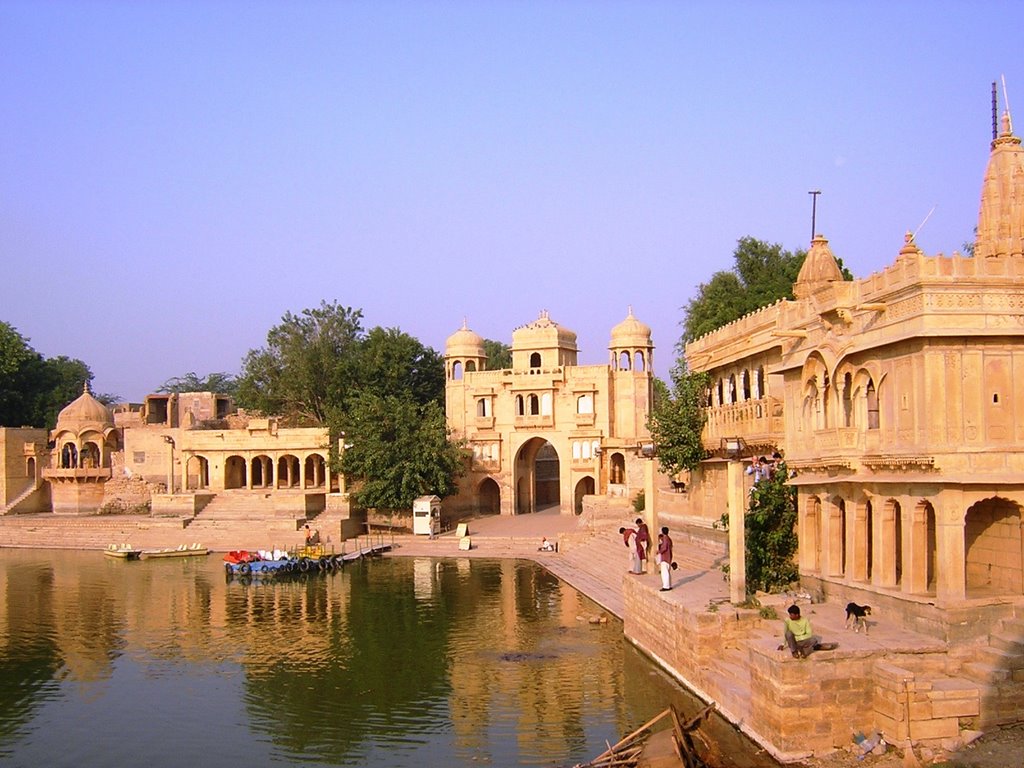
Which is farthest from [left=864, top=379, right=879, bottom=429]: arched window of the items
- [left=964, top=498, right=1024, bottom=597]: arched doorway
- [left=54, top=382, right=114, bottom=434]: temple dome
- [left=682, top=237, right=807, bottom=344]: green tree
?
[left=54, top=382, right=114, bottom=434]: temple dome

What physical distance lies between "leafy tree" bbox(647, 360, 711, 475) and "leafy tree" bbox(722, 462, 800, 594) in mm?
7634

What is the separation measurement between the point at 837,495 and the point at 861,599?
172 cm

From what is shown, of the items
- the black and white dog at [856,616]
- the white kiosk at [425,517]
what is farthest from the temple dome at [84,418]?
the black and white dog at [856,616]

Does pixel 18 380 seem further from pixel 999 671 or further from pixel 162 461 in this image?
pixel 999 671

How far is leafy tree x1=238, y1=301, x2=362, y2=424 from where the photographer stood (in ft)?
155

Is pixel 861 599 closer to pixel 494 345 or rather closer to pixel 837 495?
pixel 837 495

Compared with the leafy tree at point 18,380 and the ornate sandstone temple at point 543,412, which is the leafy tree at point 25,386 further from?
the ornate sandstone temple at point 543,412

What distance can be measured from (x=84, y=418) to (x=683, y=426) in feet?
104

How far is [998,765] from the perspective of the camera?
11.1 meters

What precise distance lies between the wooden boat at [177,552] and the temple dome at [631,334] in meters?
18.4

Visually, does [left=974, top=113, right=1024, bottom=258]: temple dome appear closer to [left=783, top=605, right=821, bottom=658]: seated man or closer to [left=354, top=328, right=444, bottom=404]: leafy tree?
[left=783, top=605, right=821, bottom=658]: seated man

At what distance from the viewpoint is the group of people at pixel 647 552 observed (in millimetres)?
18484

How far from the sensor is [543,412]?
43.6 meters

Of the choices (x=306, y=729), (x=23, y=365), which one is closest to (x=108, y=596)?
(x=306, y=729)
